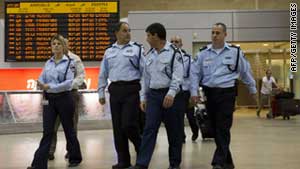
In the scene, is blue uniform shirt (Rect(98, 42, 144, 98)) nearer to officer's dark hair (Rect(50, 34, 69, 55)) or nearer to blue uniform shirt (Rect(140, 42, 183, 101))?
blue uniform shirt (Rect(140, 42, 183, 101))

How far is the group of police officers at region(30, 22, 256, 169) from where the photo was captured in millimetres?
5715

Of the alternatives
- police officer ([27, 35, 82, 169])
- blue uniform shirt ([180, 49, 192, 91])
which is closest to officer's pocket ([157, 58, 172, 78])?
blue uniform shirt ([180, 49, 192, 91])

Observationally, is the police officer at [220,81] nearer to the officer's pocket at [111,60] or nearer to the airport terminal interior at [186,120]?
the airport terminal interior at [186,120]

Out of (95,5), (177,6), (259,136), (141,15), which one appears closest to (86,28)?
(95,5)


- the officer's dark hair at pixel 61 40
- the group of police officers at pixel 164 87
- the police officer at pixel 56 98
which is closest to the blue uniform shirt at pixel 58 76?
the police officer at pixel 56 98

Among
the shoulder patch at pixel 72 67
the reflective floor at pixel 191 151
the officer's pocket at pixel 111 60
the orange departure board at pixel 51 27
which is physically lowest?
the reflective floor at pixel 191 151

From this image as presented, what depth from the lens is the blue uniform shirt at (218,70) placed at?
19.4 feet

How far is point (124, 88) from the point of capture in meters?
5.93

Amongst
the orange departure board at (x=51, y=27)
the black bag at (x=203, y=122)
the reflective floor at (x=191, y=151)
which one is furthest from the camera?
the orange departure board at (x=51, y=27)

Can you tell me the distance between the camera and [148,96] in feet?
19.1

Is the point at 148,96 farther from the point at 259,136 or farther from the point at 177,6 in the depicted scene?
the point at 177,6

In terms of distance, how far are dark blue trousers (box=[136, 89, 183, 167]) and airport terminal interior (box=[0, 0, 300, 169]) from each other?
22.1 inches

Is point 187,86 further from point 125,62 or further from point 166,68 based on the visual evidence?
point 125,62

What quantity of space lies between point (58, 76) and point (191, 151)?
280 centimetres
